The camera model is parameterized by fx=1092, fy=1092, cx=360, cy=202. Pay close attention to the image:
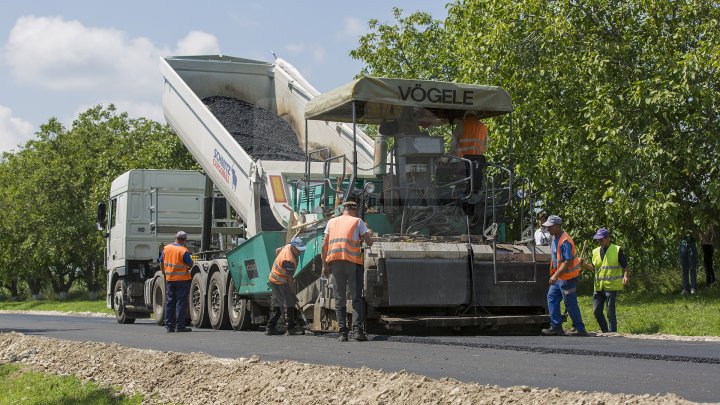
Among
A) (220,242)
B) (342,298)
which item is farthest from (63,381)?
(220,242)

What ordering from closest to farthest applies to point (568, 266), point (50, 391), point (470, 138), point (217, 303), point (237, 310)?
point (50, 391)
point (568, 266)
point (470, 138)
point (237, 310)
point (217, 303)

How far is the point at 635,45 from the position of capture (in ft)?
63.9

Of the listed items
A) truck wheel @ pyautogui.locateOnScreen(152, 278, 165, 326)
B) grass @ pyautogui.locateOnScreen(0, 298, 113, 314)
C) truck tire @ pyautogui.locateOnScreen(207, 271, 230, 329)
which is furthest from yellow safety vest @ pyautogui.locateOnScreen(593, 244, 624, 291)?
grass @ pyautogui.locateOnScreen(0, 298, 113, 314)

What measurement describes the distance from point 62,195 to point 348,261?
42.4m

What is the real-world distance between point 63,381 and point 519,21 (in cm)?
1263

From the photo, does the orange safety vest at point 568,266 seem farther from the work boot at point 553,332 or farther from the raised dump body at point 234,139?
the raised dump body at point 234,139

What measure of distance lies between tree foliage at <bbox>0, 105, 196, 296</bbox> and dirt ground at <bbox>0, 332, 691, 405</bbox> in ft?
122

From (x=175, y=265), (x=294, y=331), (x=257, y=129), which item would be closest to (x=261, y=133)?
(x=257, y=129)

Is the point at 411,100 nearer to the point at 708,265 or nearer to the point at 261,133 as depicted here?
the point at 261,133

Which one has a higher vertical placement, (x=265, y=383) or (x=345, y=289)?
(x=345, y=289)

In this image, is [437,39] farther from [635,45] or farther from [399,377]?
[399,377]

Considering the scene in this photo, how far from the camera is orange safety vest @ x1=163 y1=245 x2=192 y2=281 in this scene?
15711 millimetres

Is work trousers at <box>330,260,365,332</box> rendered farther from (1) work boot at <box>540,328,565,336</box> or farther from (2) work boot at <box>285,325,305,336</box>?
(1) work boot at <box>540,328,565,336</box>

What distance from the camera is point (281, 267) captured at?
13.1 meters
